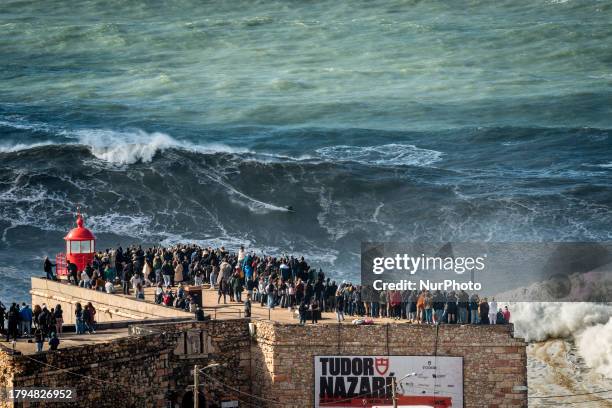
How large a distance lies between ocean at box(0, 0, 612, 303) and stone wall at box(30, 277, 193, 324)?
505 inches

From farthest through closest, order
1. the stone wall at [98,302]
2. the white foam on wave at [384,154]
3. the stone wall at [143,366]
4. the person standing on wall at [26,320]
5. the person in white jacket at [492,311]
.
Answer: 1. the white foam on wave at [384,154]
2. the stone wall at [98,302]
3. the person in white jacket at [492,311]
4. the person standing on wall at [26,320]
5. the stone wall at [143,366]

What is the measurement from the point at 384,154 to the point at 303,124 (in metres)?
9.66

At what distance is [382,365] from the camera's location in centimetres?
6425

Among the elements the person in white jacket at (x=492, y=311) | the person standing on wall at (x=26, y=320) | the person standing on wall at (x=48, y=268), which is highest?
the person standing on wall at (x=48, y=268)

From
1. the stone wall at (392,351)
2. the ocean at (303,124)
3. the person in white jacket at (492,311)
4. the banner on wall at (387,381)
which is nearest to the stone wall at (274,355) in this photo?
the stone wall at (392,351)

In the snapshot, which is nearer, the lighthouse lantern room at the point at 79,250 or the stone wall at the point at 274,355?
the stone wall at the point at 274,355

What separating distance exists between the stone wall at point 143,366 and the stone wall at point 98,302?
7.58 feet

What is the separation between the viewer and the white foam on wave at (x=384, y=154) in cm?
11006

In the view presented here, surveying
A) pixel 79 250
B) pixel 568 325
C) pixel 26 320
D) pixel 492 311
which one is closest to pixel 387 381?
pixel 492 311

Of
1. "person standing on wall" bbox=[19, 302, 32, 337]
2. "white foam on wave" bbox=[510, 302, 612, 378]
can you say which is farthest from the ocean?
"person standing on wall" bbox=[19, 302, 32, 337]

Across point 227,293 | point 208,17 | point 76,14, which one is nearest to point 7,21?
point 76,14

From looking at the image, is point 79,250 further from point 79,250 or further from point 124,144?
point 124,144

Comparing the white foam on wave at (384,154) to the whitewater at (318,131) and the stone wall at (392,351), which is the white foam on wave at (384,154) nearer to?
the whitewater at (318,131)

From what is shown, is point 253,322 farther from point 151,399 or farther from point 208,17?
point 208,17
